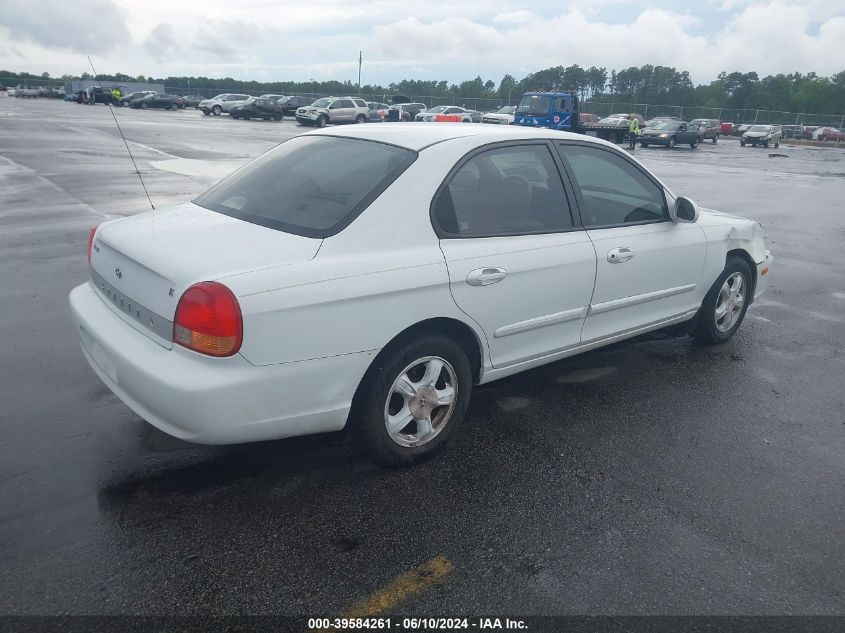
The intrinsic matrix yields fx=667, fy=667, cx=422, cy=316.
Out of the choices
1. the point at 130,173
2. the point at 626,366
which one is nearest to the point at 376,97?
the point at 130,173

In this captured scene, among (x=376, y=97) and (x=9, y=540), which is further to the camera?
(x=376, y=97)

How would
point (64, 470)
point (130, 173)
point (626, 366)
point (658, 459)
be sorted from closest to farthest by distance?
point (64, 470), point (658, 459), point (626, 366), point (130, 173)

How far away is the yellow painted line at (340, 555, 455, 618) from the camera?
245 centimetres

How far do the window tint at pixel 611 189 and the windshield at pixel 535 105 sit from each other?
25289mm

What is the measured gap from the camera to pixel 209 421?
273 centimetres

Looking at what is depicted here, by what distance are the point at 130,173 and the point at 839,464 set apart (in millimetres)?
13907

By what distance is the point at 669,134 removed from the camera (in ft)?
123

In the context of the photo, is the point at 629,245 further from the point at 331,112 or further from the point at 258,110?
the point at 258,110

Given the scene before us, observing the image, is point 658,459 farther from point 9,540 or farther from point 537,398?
point 9,540

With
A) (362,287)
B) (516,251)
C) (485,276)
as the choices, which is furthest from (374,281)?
(516,251)

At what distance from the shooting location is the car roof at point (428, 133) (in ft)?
11.8

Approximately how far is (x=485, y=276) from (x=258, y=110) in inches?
1735

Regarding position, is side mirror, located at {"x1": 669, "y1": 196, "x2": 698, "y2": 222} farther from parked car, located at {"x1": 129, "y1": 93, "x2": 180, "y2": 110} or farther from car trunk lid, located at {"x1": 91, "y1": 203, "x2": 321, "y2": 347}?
parked car, located at {"x1": 129, "y1": 93, "x2": 180, "y2": 110}

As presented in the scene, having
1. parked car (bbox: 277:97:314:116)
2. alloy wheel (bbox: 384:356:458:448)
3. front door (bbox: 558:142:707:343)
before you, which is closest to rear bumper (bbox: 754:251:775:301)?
front door (bbox: 558:142:707:343)
